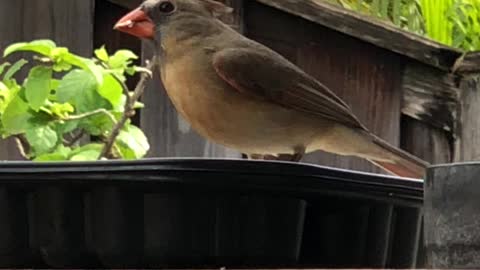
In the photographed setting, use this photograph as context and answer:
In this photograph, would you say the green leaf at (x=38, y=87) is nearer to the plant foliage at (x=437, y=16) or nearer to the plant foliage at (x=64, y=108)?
the plant foliage at (x=64, y=108)

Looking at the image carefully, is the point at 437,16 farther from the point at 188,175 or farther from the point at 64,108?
the point at 188,175

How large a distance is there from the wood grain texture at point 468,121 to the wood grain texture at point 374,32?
0.05 metres

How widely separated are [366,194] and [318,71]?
31.6 inches

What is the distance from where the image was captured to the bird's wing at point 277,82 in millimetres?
1897

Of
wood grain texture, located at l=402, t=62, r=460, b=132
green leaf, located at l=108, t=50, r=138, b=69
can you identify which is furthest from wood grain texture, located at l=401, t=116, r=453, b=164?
green leaf, located at l=108, t=50, r=138, b=69

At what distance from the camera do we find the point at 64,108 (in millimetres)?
1616

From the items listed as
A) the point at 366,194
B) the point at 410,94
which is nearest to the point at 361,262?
the point at 366,194

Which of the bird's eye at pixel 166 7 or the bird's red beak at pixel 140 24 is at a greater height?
the bird's eye at pixel 166 7

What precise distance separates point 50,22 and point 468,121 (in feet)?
2.26

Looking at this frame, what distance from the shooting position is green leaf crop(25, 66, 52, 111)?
159 cm

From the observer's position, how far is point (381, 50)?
2053 mm

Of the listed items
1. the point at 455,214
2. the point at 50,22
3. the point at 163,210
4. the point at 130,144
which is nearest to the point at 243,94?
the point at 130,144

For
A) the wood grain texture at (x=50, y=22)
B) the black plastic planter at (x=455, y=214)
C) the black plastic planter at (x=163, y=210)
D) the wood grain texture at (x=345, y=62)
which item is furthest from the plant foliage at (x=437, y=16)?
the black plastic planter at (x=455, y=214)

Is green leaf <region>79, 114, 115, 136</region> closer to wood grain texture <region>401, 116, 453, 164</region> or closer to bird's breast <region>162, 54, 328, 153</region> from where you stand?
bird's breast <region>162, 54, 328, 153</region>
